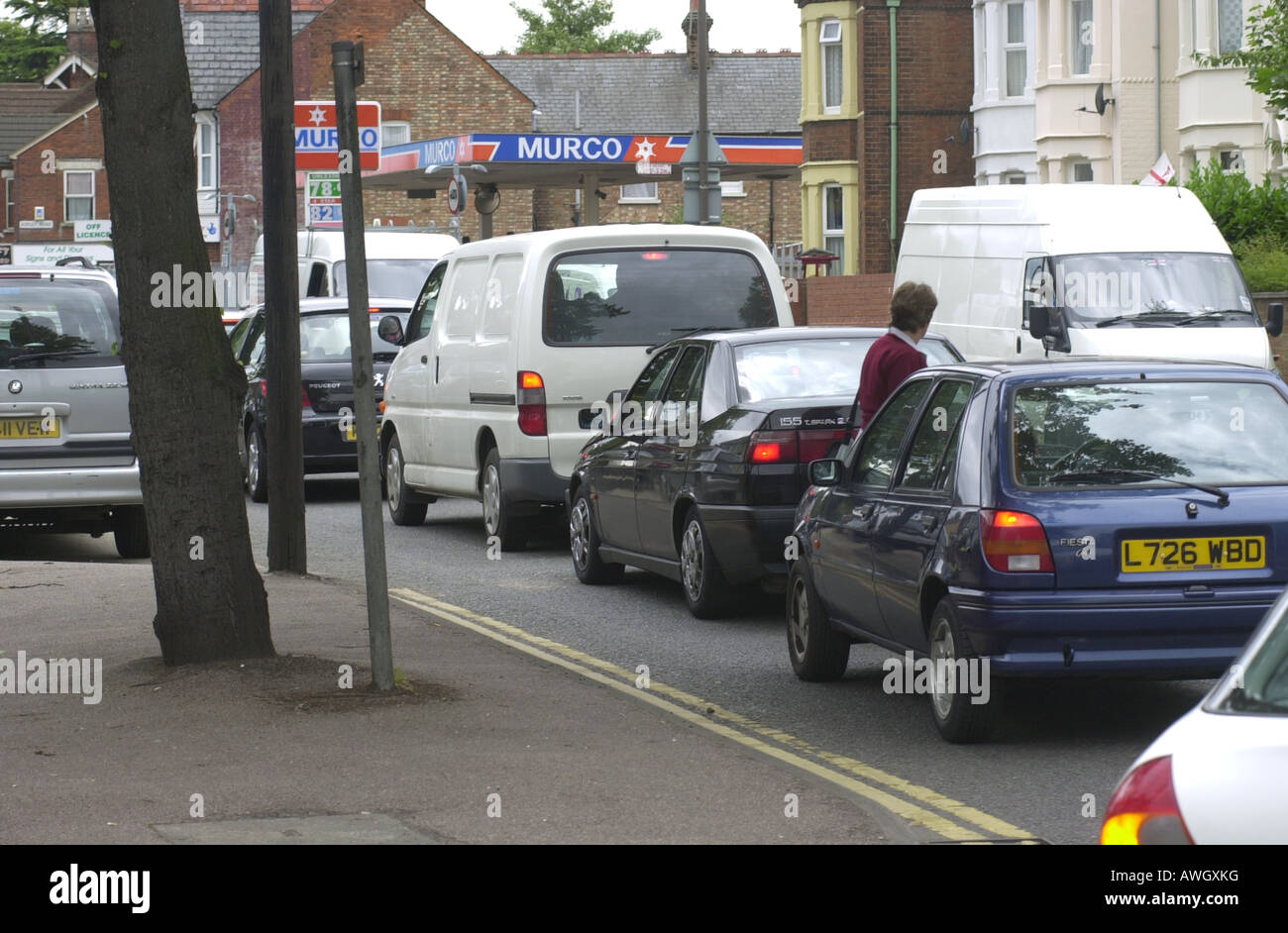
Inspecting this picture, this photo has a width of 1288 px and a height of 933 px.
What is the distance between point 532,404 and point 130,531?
3.11 meters

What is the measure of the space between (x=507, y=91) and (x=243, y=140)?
363 inches

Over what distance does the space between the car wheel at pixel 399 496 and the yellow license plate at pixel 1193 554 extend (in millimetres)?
11174

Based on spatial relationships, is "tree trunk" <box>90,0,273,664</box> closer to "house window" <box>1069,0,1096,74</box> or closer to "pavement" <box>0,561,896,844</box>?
"pavement" <box>0,561,896,844</box>

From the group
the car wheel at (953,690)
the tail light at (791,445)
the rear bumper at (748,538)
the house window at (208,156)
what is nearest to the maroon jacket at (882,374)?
the tail light at (791,445)

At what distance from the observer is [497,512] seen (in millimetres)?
16125

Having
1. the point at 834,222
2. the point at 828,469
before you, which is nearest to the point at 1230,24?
the point at 834,222

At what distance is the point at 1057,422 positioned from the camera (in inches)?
331

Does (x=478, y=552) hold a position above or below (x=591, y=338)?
below

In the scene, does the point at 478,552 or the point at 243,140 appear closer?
the point at 478,552

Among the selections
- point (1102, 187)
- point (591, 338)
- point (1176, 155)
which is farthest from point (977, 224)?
point (1176, 155)

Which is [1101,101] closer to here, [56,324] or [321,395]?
[321,395]

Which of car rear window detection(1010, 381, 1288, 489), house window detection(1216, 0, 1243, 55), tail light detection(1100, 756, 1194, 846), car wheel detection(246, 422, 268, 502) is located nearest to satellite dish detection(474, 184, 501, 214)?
house window detection(1216, 0, 1243, 55)

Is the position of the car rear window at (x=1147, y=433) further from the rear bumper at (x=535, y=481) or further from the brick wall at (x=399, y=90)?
the brick wall at (x=399, y=90)

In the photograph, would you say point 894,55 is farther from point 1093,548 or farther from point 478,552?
point 1093,548
